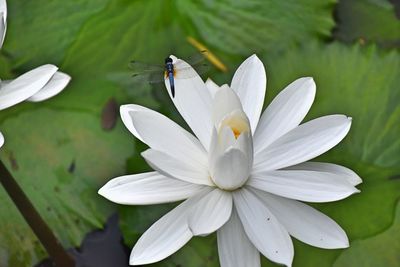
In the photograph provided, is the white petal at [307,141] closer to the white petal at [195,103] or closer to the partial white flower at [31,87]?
the white petal at [195,103]

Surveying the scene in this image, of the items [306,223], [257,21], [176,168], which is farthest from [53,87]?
[257,21]

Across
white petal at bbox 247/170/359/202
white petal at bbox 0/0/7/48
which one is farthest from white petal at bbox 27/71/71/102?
white petal at bbox 247/170/359/202

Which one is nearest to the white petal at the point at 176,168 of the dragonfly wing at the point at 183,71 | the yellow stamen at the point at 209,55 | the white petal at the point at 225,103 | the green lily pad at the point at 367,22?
the white petal at the point at 225,103

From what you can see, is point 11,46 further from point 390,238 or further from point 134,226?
point 390,238

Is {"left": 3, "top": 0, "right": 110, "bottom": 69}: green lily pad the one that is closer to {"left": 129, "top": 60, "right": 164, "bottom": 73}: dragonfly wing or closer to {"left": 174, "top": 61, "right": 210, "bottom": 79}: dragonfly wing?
{"left": 129, "top": 60, "right": 164, "bottom": 73}: dragonfly wing

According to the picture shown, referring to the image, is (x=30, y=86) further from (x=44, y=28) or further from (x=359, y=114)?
(x=359, y=114)

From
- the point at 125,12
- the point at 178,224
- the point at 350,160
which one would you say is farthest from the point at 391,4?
the point at 178,224
